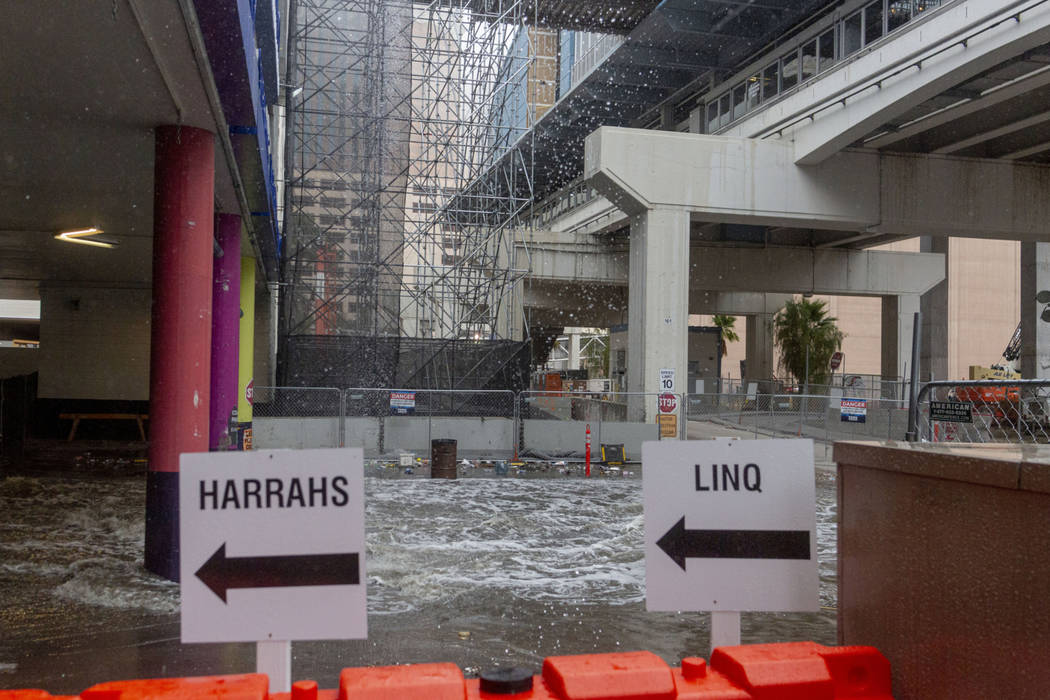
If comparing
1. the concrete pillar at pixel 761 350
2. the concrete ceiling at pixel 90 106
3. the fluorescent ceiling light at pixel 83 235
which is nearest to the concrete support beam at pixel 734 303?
the concrete pillar at pixel 761 350

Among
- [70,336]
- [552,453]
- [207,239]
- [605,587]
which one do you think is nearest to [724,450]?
[605,587]

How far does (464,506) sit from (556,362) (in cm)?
10064

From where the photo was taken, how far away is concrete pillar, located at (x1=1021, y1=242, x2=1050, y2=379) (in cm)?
3112

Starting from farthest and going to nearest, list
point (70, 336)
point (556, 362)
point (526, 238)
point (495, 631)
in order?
1. point (556, 362)
2. point (526, 238)
3. point (70, 336)
4. point (495, 631)

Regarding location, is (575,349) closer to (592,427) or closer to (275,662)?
(592,427)

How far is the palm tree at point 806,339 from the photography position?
2058 inches

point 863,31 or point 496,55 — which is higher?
point 496,55

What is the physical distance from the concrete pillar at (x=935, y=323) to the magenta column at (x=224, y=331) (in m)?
31.8

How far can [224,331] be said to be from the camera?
14742 millimetres

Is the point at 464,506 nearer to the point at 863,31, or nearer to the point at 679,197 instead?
the point at 679,197

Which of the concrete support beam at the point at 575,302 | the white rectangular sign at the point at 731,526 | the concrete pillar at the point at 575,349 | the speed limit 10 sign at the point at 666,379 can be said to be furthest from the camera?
the concrete pillar at the point at 575,349

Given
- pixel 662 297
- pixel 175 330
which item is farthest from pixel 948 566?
pixel 662 297

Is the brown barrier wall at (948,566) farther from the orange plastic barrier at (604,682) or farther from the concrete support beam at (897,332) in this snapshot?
the concrete support beam at (897,332)

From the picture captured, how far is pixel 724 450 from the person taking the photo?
3418mm
